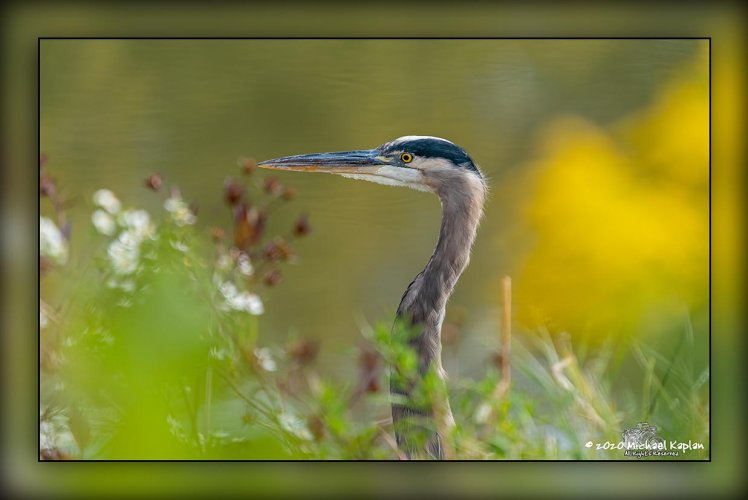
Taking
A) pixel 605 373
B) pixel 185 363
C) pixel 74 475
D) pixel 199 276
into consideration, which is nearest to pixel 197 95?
pixel 199 276

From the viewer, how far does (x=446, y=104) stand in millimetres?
2754

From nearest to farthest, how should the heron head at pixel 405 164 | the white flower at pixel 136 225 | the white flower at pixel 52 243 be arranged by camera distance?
the white flower at pixel 136 225 < the white flower at pixel 52 243 < the heron head at pixel 405 164

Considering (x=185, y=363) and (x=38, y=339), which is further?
(x=38, y=339)

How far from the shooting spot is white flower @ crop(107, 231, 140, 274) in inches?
83.1

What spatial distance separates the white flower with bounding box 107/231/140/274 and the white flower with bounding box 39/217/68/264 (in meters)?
0.19

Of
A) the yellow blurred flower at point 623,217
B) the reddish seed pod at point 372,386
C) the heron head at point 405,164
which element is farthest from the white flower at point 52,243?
the yellow blurred flower at point 623,217

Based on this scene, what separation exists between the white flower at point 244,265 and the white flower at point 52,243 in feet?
1.38

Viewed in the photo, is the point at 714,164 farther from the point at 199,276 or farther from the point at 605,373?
Answer: the point at 199,276

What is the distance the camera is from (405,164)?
2.50 meters

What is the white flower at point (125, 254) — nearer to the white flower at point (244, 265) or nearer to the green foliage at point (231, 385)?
the green foliage at point (231, 385)

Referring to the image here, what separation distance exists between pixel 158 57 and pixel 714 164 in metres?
1.52

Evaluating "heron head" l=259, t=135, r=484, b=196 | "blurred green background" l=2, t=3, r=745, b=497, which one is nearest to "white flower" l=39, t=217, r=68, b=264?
"blurred green background" l=2, t=3, r=745, b=497

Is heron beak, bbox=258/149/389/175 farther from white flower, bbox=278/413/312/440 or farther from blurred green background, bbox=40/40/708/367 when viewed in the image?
white flower, bbox=278/413/312/440

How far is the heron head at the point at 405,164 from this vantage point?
2.47 meters
